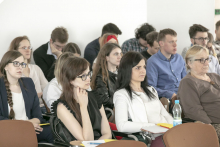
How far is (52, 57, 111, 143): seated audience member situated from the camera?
2.36 metres

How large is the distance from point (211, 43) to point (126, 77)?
2.87 meters

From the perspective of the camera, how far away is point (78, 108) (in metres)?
2.45

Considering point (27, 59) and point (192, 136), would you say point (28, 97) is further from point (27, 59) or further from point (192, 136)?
point (192, 136)

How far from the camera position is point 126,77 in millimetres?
2865

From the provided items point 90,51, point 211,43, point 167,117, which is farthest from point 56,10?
point 167,117

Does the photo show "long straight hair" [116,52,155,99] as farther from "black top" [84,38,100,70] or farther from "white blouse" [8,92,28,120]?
"black top" [84,38,100,70]

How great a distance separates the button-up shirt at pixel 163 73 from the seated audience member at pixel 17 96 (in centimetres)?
169

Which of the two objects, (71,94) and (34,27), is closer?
(71,94)

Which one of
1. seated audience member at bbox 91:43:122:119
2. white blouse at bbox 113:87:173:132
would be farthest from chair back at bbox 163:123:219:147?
seated audience member at bbox 91:43:122:119

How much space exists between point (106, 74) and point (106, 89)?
0.22 metres

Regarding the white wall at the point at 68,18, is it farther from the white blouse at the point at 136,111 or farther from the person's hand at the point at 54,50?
the white blouse at the point at 136,111

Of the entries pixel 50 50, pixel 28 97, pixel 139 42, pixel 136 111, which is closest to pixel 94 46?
pixel 50 50

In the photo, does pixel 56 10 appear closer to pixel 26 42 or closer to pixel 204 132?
pixel 26 42

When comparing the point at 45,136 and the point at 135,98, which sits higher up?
the point at 135,98
